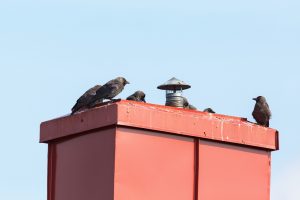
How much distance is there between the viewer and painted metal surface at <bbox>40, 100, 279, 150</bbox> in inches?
579

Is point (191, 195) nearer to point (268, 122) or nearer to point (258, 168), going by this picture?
point (258, 168)

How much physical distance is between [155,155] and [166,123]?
19.0 inches

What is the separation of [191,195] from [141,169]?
0.85 m

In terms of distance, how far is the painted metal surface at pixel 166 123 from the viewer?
14.7 metres

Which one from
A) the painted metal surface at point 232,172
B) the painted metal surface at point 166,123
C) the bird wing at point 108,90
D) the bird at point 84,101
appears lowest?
the painted metal surface at point 232,172

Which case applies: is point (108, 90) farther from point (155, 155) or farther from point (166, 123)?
point (155, 155)

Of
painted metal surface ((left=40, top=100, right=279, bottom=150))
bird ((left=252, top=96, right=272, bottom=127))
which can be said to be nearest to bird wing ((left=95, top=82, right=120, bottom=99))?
painted metal surface ((left=40, top=100, right=279, bottom=150))

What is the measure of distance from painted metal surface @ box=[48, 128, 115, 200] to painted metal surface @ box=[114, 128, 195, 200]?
0.15m

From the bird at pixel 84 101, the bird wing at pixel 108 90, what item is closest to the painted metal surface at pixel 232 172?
the bird at pixel 84 101

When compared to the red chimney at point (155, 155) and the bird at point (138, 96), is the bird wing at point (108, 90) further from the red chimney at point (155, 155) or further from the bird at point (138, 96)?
the bird at point (138, 96)

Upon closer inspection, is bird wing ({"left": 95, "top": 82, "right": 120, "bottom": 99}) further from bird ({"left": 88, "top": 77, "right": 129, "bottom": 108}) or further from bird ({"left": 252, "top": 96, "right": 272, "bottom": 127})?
bird ({"left": 252, "top": 96, "right": 272, "bottom": 127})

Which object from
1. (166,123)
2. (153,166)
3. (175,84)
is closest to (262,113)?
(175,84)

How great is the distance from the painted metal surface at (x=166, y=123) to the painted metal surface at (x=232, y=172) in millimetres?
137

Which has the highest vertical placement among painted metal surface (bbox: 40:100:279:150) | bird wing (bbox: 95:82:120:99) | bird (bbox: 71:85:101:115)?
bird wing (bbox: 95:82:120:99)
